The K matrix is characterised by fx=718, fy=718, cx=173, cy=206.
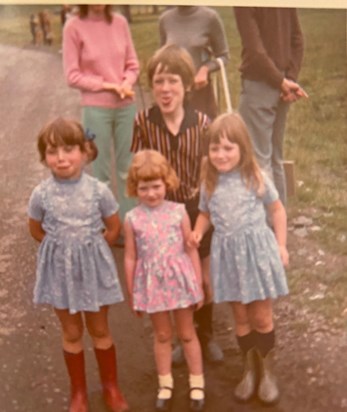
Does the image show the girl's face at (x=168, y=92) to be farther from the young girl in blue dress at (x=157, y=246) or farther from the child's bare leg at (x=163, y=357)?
the child's bare leg at (x=163, y=357)

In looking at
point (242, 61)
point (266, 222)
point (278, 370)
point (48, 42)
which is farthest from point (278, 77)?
point (278, 370)

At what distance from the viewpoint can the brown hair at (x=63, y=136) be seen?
44.8 inches

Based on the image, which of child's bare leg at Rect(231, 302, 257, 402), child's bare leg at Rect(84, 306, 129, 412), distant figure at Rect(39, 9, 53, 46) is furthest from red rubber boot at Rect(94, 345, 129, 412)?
distant figure at Rect(39, 9, 53, 46)

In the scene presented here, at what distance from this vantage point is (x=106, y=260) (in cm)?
116

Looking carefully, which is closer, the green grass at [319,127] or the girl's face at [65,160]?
the girl's face at [65,160]

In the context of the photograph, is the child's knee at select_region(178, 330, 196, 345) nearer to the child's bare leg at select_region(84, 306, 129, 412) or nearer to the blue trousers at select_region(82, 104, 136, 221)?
the child's bare leg at select_region(84, 306, 129, 412)

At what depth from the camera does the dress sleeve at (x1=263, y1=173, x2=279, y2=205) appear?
3.92 feet

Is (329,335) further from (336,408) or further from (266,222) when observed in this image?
(266,222)

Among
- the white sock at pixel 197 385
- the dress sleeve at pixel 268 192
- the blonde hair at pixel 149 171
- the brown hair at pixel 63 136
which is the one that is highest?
the brown hair at pixel 63 136

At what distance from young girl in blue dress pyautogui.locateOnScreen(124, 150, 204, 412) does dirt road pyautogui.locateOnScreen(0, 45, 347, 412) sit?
74 millimetres

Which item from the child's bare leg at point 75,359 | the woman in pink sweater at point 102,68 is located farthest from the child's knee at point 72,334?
the woman in pink sweater at point 102,68

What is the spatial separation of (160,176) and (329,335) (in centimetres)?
44

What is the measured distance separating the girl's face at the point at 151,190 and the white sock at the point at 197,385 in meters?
0.32

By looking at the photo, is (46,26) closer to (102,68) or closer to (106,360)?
(102,68)
